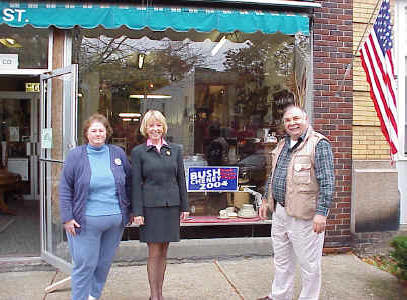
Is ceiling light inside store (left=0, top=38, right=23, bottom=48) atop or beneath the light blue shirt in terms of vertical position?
atop

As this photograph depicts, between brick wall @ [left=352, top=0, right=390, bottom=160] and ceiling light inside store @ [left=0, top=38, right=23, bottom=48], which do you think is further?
brick wall @ [left=352, top=0, right=390, bottom=160]

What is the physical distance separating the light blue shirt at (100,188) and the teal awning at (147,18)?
2.04 meters

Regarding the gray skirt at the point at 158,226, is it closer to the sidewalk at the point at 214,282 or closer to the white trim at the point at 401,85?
the sidewalk at the point at 214,282

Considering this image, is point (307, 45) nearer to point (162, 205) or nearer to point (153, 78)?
point (153, 78)

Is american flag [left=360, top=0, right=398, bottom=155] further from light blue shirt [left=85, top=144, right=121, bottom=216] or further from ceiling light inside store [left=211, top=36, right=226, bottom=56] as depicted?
light blue shirt [left=85, top=144, right=121, bottom=216]

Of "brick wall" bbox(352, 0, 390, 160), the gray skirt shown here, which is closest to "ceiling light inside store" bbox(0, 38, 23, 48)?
the gray skirt

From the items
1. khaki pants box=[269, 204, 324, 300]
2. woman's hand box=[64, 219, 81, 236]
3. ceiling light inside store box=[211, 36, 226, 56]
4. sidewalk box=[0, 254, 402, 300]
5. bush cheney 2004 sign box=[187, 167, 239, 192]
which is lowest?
A: sidewalk box=[0, 254, 402, 300]

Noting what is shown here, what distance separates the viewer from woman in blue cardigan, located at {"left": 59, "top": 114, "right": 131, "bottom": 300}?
11.6 ft

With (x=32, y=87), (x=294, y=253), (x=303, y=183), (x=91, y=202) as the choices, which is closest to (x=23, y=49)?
(x=91, y=202)

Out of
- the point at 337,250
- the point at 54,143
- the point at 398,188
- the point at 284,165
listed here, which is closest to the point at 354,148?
the point at 398,188

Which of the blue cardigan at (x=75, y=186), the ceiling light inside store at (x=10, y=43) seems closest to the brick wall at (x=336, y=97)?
the blue cardigan at (x=75, y=186)

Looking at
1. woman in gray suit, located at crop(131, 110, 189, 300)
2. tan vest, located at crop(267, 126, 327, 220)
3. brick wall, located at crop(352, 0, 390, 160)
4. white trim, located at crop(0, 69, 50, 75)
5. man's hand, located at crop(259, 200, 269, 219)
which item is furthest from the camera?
brick wall, located at crop(352, 0, 390, 160)

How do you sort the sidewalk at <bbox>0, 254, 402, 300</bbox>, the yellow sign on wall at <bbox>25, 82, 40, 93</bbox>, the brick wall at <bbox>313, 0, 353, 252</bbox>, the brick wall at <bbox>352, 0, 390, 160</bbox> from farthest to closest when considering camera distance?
the yellow sign on wall at <bbox>25, 82, 40, 93</bbox> < the brick wall at <bbox>352, 0, 390, 160</bbox> < the brick wall at <bbox>313, 0, 353, 252</bbox> < the sidewalk at <bbox>0, 254, 402, 300</bbox>

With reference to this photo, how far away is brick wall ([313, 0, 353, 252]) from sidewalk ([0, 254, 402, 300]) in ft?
2.00
